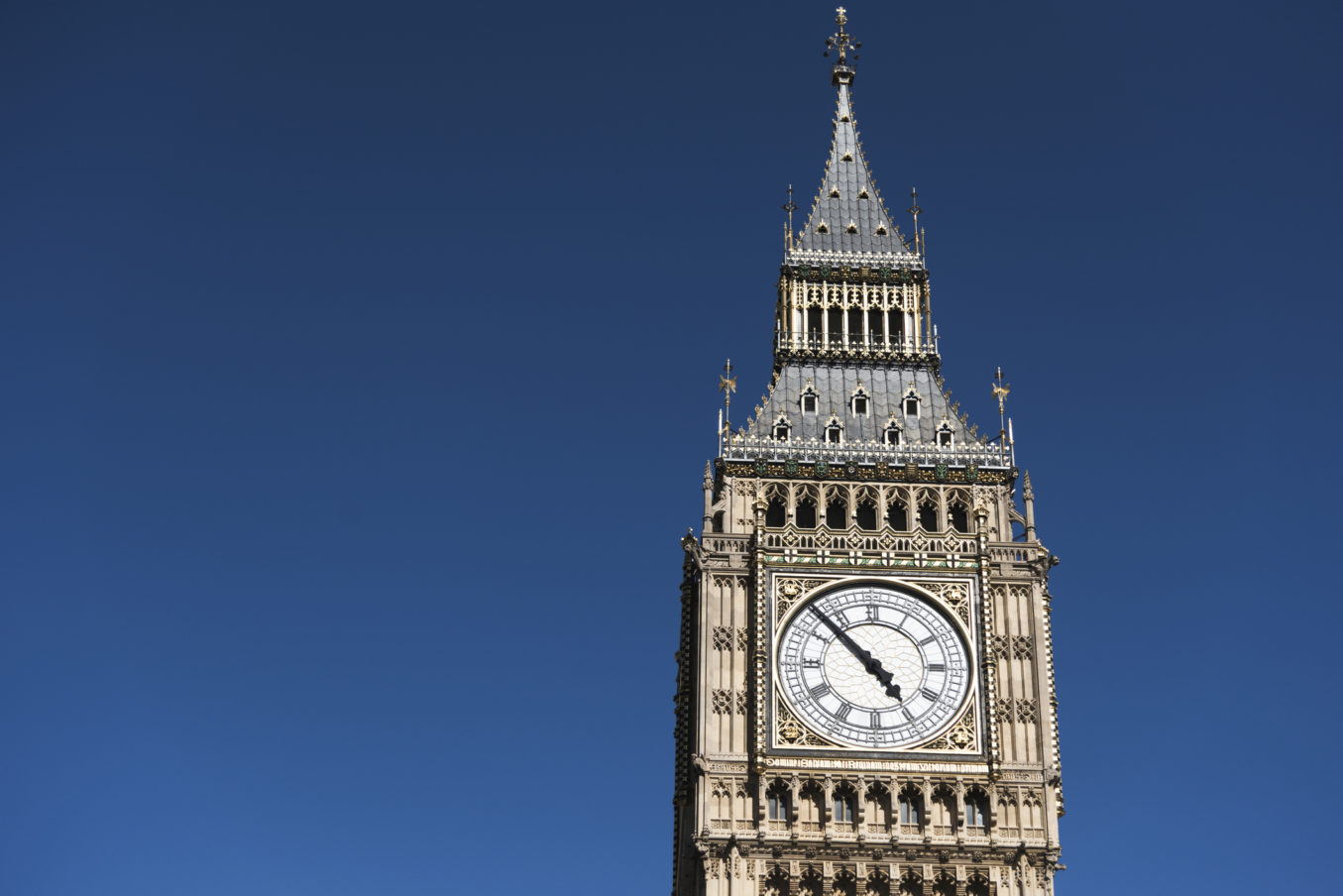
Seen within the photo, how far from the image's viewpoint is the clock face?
208 feet

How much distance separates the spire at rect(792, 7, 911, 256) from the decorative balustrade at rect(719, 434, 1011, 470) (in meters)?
8.66

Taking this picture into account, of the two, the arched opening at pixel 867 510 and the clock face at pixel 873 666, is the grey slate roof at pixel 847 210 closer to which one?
the arched opening at pixel 867 510

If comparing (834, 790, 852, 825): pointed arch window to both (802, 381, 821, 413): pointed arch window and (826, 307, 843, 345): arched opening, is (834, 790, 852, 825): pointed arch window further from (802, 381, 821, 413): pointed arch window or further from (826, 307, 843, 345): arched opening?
(826, 307, 843, 345): arched opening

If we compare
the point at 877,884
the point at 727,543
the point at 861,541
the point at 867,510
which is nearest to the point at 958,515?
the point at 867,510

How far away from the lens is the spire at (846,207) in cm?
7531

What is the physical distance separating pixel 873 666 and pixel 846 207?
61.3 feet

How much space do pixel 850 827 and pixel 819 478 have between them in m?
10.8

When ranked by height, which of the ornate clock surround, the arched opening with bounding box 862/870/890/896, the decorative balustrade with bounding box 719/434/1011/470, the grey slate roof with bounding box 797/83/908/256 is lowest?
the arched opening with bounding box 862/870/890/896

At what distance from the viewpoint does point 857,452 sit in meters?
68.5

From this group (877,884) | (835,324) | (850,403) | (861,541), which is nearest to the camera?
(877,884)

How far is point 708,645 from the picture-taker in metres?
64.5

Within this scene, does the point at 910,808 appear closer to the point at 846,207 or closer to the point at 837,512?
the point at 837,512

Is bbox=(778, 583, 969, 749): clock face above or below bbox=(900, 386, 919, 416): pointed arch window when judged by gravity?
below

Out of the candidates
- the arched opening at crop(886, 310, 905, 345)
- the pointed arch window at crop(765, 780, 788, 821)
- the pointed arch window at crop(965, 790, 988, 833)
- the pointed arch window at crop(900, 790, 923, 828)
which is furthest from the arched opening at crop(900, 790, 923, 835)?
the arched opening at crop(886, 310, 905, 345)
